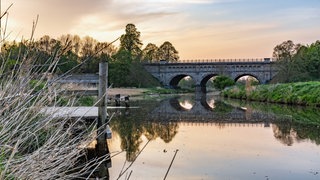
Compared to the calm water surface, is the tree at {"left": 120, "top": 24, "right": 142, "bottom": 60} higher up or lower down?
higher up

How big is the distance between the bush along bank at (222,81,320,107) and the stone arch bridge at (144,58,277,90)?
3151 centimetres

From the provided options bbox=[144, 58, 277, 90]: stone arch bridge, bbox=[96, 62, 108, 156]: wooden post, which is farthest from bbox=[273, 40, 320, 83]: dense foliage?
bbox=[96, 62, 108, 156]: wooden post

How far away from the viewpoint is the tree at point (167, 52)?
80.6 meters

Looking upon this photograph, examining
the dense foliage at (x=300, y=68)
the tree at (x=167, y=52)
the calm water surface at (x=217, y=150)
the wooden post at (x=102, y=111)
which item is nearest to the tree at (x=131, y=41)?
the tree at (x=167, y=52)

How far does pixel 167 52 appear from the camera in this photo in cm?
8119

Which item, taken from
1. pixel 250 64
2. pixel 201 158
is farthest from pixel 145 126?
pixel 250 64

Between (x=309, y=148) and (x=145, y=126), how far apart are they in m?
5.24

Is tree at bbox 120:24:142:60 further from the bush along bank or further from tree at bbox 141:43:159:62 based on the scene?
the bush along bank

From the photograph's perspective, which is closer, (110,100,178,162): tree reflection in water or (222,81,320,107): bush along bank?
(110,100,178,162): tree reflection in water

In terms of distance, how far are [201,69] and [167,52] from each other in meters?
13.6

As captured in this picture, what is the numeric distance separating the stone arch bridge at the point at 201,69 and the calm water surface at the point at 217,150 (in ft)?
173

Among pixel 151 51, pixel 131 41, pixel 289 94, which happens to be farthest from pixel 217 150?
pixel 151 51

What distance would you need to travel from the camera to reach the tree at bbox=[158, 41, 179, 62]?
8056 cm

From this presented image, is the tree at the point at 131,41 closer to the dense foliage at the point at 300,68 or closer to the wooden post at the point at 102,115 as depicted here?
the dense foliage at the point at 300,68
